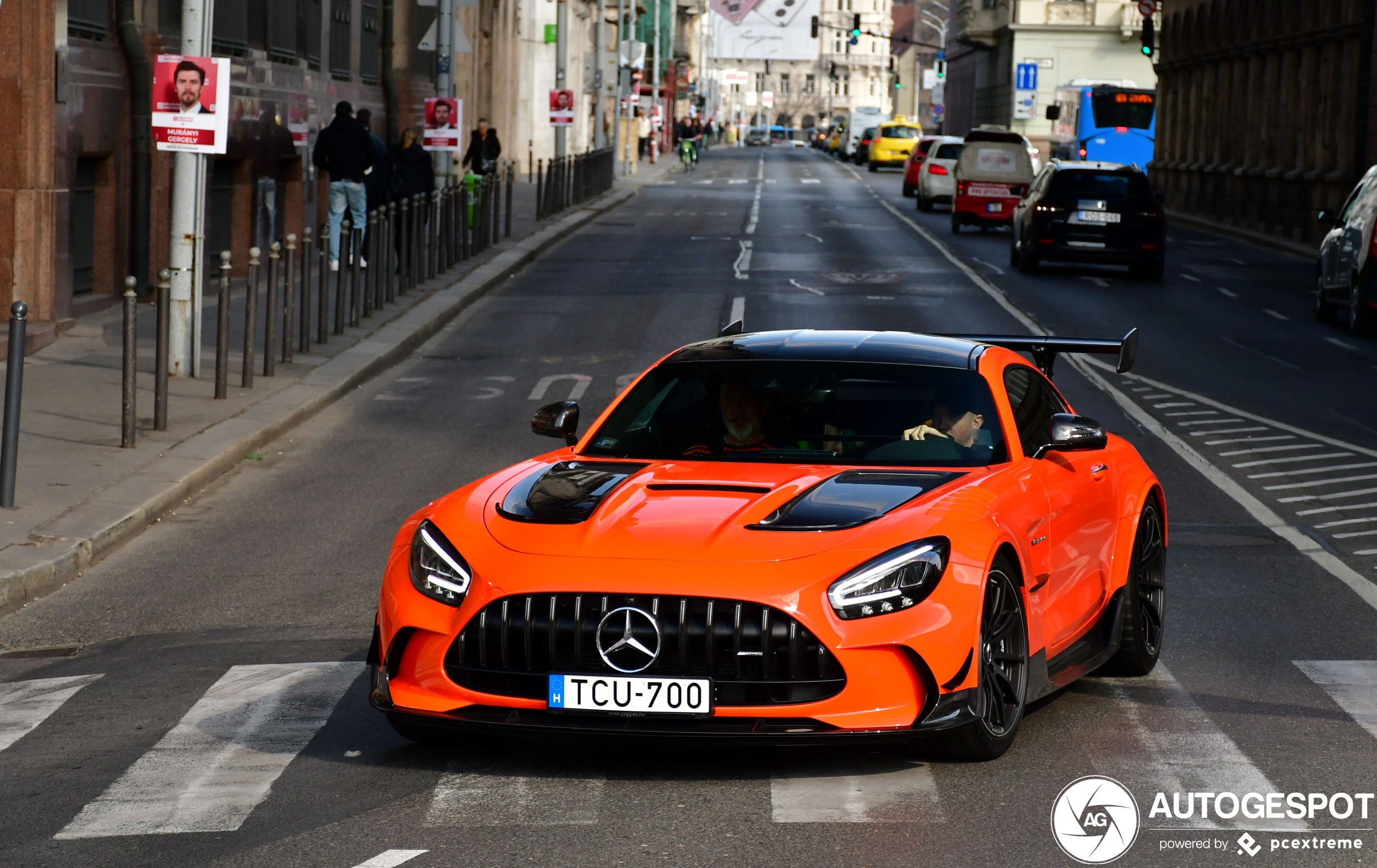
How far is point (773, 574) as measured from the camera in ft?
18.7

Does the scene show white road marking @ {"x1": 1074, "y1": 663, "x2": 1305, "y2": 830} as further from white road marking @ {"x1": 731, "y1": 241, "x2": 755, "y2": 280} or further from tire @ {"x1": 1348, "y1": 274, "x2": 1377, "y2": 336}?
white road marking @ {"x1": 731, "y1": 241, "x2": 755, "y2": 280}

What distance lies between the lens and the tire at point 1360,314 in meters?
23.0

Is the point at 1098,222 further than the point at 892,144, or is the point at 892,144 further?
the point at 892,144

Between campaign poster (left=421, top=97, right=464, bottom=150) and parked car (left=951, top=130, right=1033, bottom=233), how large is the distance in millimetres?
15911

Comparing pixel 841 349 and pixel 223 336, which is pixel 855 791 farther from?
pixel 223 336

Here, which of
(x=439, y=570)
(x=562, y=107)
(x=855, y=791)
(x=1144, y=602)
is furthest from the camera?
(x=562, y=107)

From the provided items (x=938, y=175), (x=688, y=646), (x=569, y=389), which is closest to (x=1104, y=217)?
(x=569, y=389)

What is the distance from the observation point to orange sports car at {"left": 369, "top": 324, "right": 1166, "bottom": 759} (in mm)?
5695

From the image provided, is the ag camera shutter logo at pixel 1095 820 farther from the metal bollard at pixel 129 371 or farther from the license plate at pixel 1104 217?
the license plate at pixel 1104 217

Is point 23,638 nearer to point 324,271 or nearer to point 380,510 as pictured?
point 380,510

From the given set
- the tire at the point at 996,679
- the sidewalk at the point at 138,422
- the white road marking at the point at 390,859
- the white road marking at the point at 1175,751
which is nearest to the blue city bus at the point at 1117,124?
the sidewalk at the point at 138,422

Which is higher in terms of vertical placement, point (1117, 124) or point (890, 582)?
point (1117, 124)

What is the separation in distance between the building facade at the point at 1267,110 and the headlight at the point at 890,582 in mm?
33686

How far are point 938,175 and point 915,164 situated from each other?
7.13m
